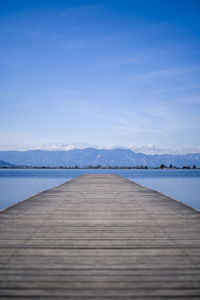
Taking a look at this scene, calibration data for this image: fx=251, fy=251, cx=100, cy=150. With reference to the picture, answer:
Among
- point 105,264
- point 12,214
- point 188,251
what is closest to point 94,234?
point 105,264

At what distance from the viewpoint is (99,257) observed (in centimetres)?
303

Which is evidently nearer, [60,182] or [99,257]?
[99,257]

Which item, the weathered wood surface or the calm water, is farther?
the calm water

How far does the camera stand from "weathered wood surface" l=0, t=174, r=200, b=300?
2322 mm

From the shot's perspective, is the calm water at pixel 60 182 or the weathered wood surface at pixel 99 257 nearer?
the weathered wood surface at pixel 99 257

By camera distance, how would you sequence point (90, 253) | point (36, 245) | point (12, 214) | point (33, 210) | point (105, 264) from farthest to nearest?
point (33, 210), point (12, 214), point (36, 245), point (90, 253), point (105, 264)

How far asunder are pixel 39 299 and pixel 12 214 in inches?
151

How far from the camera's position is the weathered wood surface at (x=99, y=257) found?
2.32 meters

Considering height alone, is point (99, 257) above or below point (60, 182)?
above

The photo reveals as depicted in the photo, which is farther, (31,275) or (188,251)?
(188,251)

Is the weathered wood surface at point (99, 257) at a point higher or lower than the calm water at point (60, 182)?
higher

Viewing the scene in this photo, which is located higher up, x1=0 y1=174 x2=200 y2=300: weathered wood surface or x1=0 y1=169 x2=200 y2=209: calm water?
x1=0 y1=174 x2=200 y2=300: weathered wood surface

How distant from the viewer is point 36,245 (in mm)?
3477

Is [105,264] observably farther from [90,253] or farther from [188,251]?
[188,251]
